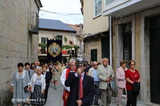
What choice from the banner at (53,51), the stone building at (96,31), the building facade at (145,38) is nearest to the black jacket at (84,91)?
the building facade at (145,38)

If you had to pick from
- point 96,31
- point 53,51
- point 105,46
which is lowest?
point 53,51

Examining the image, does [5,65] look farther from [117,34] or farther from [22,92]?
[117,34]

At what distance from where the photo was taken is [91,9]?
607 inches

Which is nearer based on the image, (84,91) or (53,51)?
(84,91)

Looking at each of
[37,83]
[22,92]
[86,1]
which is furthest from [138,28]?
[86,1]

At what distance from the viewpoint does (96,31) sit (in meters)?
14.4

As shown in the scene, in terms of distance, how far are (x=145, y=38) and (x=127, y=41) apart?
5.23ft

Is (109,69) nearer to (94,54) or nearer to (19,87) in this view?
(19,87)

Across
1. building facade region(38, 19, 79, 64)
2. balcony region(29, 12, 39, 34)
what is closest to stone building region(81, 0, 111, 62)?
balcony region(29, 12, 39, 34)

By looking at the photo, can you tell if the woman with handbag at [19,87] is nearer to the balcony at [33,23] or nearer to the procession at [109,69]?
the procession at [109,69]

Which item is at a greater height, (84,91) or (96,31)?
(96,31)

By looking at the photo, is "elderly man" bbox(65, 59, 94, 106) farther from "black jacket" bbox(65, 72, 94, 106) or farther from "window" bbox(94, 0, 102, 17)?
"window" bbox(94, 0, 102, 17)

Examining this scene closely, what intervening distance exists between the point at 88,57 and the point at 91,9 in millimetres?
3687

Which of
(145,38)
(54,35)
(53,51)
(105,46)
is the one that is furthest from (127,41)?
(54,35)
